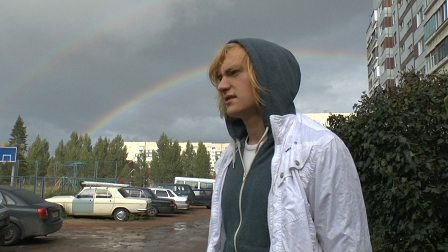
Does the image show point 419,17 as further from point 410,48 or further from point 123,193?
point 123,193

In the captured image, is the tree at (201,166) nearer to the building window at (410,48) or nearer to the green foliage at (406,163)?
the building window at (410,48)

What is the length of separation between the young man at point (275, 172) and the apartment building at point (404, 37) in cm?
2254

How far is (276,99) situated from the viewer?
1.85 meters

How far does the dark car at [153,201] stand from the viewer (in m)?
21.7

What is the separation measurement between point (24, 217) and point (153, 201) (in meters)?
11.5

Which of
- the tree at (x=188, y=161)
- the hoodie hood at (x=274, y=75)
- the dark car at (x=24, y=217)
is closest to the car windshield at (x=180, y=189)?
the dark car at (x=24, y=217)

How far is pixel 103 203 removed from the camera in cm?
2017

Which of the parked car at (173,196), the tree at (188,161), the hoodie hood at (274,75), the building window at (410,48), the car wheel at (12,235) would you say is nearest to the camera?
the hoodie hood at (274,75)

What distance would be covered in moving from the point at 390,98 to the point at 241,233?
14.7ft

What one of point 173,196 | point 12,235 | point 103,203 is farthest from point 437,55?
point 12,235

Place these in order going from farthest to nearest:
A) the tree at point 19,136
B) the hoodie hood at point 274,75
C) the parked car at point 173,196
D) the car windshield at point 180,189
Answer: the tree at point 19,136 < the car windshield at point 180,189 < the parked car at point 173,196 < the hoodie hood at point 274,75

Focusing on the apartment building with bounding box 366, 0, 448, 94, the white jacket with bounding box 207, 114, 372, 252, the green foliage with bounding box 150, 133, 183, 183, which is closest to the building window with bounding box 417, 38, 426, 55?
the apartment building with bounding box 366, 0, 448, 94

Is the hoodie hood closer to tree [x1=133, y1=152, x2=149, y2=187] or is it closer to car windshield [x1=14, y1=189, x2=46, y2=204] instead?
car windshield [x1=14, y1=189, x2=46, y2=204]

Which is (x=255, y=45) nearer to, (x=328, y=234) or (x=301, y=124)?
(x=301, y=124)
